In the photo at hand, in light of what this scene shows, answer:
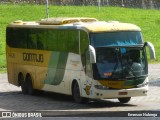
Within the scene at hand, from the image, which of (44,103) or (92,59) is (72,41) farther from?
(44,103)

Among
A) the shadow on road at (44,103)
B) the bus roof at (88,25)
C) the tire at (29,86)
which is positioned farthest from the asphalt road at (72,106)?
the bus roof at (88,25)

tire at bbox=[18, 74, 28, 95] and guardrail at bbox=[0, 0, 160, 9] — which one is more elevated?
tire at bbox=[18, 74, 28, 95]

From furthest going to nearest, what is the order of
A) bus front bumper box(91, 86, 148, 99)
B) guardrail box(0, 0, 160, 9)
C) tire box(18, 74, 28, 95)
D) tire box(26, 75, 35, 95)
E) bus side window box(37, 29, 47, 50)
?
guardrail box(0, 0, 160, 9), tire box(18, 74, 28, 95), tire box(26, 75, 35, 95), bus side window box(37, 29, 47, 50), bus front bumper box(91, 86, 148, 99)

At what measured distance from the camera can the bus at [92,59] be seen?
71.7 feet

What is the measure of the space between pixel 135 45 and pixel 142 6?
57.4 metres

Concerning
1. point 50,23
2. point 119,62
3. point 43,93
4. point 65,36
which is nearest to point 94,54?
point 119,62

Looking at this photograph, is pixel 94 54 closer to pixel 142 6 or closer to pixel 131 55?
pixel 131 55

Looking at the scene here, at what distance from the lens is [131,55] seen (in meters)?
22.4

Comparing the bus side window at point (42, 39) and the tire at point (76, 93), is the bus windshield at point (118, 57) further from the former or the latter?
the bus side window at point (42, 39)

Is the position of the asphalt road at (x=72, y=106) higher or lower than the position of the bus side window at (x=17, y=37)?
lower

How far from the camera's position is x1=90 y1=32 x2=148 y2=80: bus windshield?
71.9 ft

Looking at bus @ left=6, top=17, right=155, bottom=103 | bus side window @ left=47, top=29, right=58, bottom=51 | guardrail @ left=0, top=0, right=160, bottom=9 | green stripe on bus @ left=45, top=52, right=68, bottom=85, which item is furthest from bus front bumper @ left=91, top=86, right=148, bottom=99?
guardrail @ left=0, top=0, right=160, bottom=9

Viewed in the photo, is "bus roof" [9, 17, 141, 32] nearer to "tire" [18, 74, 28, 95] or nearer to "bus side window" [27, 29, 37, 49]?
"bus side window" [27, 29, 37, 49]

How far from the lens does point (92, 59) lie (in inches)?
851
